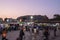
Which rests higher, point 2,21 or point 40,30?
point 2,21

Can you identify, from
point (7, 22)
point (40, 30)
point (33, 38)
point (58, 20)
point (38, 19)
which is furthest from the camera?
point (58, 20)

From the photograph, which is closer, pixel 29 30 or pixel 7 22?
pixel 7 22

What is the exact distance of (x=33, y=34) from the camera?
5.46 metres

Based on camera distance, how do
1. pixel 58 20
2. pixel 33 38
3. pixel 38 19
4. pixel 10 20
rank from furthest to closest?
pixel 58 20 < pixel 38 19 < pixel 33 38 < pixel 10 20

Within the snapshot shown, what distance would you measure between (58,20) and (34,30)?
514 centimetres

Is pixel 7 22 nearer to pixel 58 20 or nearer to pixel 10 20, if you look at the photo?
pixel 10 20

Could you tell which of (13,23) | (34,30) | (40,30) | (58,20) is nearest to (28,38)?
(34,30)

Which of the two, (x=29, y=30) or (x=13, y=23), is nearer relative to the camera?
(x=13, y=23)

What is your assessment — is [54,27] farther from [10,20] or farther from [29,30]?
[10,20]

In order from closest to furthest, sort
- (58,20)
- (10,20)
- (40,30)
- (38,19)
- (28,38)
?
(10,20) → (28,38) → (40,30) → (38,19) → (58,20)

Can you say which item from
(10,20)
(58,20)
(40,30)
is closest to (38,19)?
(40,30)

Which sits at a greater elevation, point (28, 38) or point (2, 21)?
point (2, 21)

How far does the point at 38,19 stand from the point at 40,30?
657 millimetres

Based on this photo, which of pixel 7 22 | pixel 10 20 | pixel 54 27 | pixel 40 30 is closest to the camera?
pixel 7 22
